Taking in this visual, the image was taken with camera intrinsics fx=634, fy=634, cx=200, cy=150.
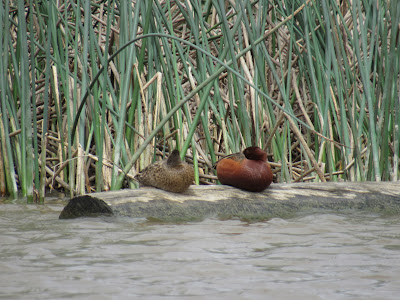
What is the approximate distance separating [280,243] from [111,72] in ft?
8.47

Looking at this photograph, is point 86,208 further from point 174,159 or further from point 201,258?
point 201,258

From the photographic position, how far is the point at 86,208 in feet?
11.6

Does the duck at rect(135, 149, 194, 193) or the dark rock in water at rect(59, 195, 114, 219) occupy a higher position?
the duck at rect(135, 149, 194, 193)

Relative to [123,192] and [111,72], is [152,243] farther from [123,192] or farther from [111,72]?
[111,72]

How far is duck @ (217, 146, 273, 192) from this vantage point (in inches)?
150

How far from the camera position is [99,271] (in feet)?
7.92

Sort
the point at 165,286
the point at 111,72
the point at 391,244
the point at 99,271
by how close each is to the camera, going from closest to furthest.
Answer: the point at 165,286 < the point at 99,271 < the point at 391,244 < the point at 111,72

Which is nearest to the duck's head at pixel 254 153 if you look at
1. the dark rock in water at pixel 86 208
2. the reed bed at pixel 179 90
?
the reed bed at pixel 179 90

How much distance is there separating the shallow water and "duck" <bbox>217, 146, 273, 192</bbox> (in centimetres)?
31

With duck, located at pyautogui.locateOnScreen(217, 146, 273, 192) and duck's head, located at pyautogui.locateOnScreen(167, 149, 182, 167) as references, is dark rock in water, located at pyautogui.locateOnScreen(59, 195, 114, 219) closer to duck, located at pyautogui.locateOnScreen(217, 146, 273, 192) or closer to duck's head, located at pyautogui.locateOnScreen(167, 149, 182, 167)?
duck's head, located at pyautogui.locateOnScreen(167, 149, 182, 167)

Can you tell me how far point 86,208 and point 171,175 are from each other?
52 centimetres

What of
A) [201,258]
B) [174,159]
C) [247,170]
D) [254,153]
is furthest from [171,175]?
[201,258]

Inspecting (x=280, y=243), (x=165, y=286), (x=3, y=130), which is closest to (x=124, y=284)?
(x=165, y=286)

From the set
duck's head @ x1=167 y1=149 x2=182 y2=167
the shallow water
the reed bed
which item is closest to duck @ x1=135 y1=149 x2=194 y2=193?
duck's head @ x1=167 y1=149 x2=182 y2=167
